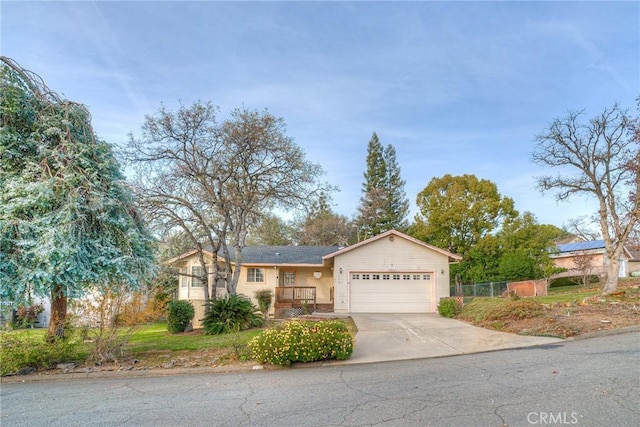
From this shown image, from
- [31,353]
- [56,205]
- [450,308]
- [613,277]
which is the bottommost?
[31,353]

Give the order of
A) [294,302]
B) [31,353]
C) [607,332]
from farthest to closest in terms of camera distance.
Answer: [294,302]
[607,332]
[31,353]

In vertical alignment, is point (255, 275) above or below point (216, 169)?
below

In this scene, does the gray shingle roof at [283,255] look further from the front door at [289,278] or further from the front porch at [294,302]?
the front porch at [294,302]

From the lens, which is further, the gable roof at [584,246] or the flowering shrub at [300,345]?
the gable roof at [584,246]

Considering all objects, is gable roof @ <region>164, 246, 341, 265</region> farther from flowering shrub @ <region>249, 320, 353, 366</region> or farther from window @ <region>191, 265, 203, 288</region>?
flowering shrub @ <region>249, 320, 353, 366</region>

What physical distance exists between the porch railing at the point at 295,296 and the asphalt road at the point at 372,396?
1109 centimetres

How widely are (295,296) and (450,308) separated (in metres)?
7.58

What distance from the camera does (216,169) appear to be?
15.0 meters

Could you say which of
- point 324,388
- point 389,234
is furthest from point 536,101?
point 324,388

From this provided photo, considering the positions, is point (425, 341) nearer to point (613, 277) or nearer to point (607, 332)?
point (607, 332)

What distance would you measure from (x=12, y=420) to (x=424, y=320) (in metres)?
13.1

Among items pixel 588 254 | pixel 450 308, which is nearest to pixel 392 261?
pixel 450 308

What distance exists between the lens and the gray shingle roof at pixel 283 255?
811 inches

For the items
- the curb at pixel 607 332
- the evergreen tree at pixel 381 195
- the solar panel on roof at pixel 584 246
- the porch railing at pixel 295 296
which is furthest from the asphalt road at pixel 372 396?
the evergreen tree at pixel 381 195
